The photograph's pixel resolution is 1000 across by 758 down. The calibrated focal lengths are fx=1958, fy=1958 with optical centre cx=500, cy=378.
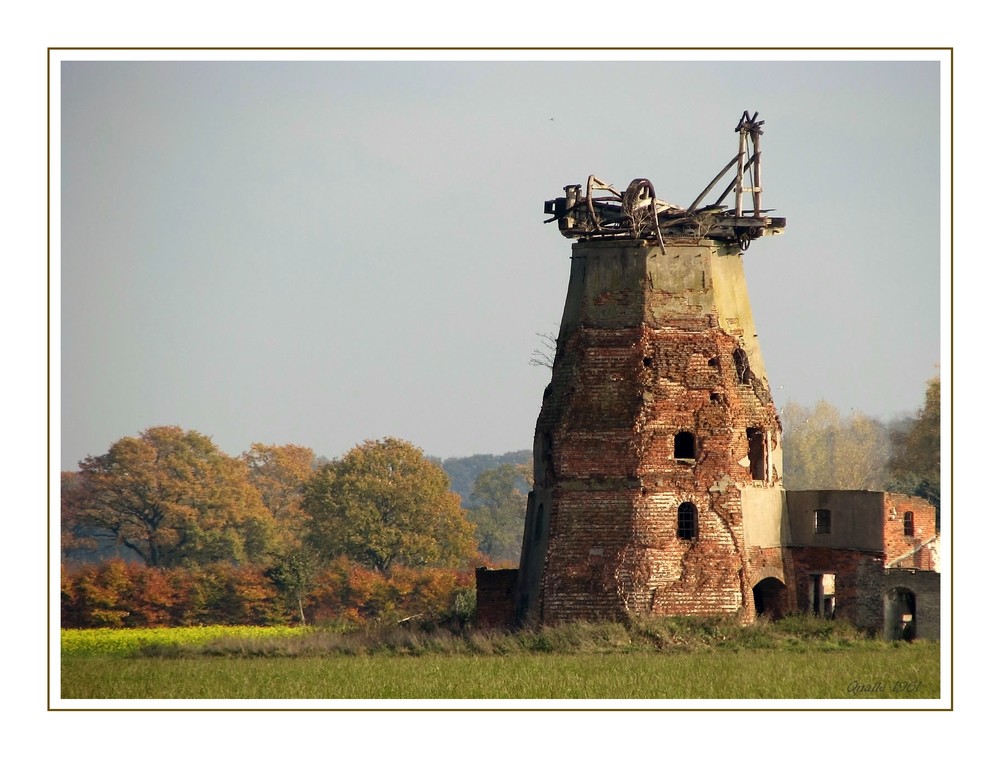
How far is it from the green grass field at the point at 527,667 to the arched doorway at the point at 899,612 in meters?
0.90

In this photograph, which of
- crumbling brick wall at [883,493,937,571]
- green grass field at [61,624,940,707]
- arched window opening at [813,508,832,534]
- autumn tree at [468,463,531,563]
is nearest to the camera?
green grass field at [61,624,940,707]

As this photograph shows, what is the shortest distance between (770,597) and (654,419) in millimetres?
4918

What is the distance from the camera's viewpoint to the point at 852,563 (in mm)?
40844

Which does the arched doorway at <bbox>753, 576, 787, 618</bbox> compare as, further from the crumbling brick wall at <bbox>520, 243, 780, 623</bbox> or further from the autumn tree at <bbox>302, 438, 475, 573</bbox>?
the autumn tree at <bbox>302, 438, 475, 573</bbox>

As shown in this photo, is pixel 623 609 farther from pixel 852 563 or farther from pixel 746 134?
pixel 746 134

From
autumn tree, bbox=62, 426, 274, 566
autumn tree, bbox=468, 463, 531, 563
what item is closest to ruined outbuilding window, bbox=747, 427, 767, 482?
autumn tree, bbox=62, 426, 274, 566

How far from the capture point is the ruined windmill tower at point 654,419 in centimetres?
3978

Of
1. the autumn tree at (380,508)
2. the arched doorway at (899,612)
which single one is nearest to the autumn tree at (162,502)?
the autumn tree at (380,508)

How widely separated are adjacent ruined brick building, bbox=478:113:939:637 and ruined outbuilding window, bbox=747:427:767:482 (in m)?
0.04

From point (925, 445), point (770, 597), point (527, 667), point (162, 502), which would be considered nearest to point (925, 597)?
point (770, 597)

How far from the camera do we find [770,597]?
41.8 m

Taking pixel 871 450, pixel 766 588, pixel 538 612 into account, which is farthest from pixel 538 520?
pixel 871 450

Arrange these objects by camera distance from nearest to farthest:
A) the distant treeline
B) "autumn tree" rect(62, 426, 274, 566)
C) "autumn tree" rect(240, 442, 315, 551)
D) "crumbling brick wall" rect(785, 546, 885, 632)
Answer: "crumbling brick wall" rect(785, 546, 885, 632), the distant treeline, "autumn tree" rect(62, 426, 274, 566), "autumn tree" rect(240, 442, 315, 551)

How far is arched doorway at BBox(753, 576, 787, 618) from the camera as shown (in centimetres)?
4152
